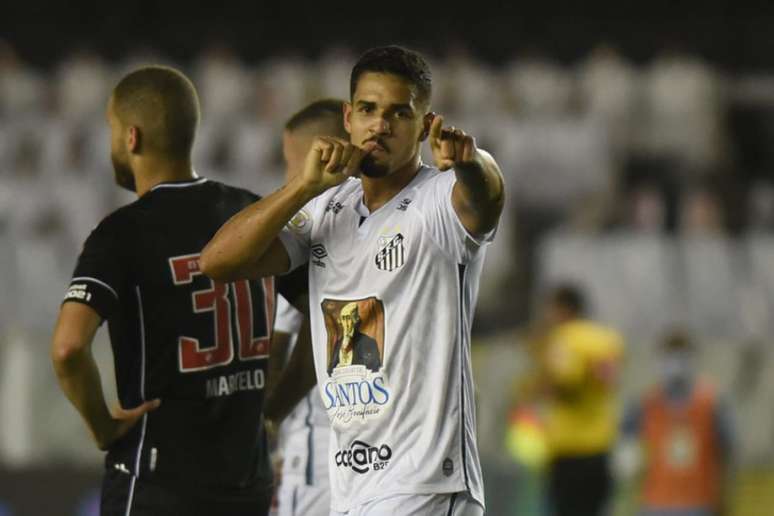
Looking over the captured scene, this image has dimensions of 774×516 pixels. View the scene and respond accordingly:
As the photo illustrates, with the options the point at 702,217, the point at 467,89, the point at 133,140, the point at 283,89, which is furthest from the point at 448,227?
the point at 283,89

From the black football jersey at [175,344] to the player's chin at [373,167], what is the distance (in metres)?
0.83

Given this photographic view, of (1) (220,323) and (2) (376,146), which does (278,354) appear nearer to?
(1) (220,323)

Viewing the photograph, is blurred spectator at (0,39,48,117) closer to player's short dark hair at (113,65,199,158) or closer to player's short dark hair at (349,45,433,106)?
player's short dark hair at (113,65,199,158)

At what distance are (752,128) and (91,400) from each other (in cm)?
1579

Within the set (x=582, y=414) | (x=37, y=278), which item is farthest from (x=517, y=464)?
(x=37, y=278)

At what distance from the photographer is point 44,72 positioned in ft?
66.1

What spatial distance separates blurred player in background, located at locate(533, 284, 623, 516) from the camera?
34.2ft

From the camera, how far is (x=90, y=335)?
466 cm

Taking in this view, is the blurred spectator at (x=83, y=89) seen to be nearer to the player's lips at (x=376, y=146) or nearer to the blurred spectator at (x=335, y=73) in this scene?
the blurred spectator at (x=335, y=73)

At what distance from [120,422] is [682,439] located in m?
6.34

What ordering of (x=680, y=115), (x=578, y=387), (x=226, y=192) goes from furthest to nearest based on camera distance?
1. (x=680, y=115)
2. (x=578, y=387)
3. (x=226, y=192)

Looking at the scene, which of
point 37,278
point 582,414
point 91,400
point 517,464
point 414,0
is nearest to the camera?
point 91,400

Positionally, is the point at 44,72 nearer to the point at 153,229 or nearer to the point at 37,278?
the point at 37,278

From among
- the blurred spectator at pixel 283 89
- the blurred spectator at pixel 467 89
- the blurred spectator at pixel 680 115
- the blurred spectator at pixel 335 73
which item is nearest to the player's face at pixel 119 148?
the blurred spectator at pixel 283 89
